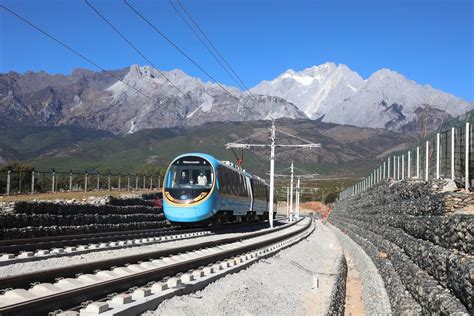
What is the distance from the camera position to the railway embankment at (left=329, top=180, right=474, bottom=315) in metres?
9.27

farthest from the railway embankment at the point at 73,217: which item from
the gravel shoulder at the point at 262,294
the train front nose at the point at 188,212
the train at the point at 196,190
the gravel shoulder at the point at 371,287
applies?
the gravel shoulder at the point at 371,287

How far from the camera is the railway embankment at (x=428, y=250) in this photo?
927 centimetres

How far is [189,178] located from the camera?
1084 inches

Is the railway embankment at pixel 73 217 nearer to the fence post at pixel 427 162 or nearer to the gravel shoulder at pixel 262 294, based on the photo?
the gravel shoulder at pixel 262 294

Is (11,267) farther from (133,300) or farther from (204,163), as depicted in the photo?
(204,163)

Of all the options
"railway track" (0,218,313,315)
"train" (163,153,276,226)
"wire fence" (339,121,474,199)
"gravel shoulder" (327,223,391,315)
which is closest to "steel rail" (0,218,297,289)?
"railway track" (0,218,313,315)

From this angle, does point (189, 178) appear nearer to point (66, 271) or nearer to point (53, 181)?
point (53, 181)

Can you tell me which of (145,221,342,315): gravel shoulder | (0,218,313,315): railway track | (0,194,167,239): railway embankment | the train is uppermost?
the train

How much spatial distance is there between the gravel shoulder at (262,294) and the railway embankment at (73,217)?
768cm

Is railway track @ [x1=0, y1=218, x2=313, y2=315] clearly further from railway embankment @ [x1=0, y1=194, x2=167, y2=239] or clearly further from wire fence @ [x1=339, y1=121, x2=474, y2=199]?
wire fence @ [x1=339, y1=121, x2=474, y2=199]

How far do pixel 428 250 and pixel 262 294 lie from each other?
3.56 m

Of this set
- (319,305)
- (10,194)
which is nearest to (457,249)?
(319,305)

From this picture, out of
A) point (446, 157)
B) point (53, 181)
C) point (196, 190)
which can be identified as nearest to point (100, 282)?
point (446, 157)

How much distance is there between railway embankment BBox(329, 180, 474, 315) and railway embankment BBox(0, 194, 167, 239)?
11199 millimetres
